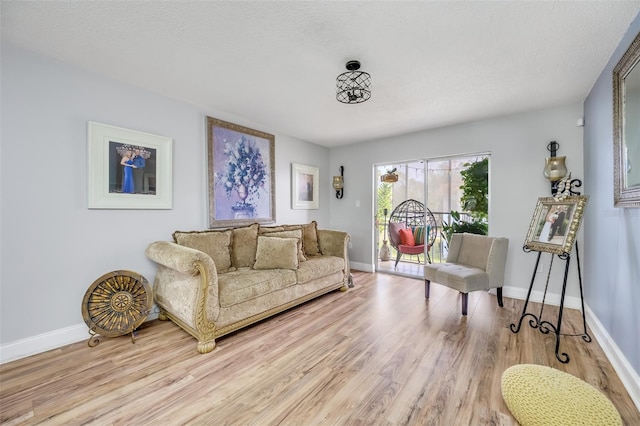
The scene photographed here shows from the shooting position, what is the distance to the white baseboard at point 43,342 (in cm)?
197

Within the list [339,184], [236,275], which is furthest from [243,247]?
[339,184]

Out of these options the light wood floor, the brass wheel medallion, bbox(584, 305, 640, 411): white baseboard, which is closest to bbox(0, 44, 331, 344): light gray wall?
the brass wheel medallion

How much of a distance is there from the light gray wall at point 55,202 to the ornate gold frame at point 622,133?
12.7ft

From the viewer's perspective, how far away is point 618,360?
72.1 inches

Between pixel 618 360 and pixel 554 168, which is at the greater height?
pixel 554 168

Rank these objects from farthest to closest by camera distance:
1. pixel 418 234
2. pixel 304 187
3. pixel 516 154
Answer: pixel 304 187
pixel 418 234
pixel 516 154

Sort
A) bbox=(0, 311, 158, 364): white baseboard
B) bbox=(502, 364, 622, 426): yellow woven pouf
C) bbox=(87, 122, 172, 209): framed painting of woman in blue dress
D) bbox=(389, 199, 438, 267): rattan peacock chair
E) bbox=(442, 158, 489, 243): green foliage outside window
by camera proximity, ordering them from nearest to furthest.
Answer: bbox=(502, 364, 622, 426): yellow woven pouf, bbox=(0, 311, 158, 364): white baseboard, bbox=(87, 122, 172, 209): framed painting of woman in blue dress, bbox=(442, 158, 489, 243): green foliage outside window, bbox=(389, 199, 438, 267): rattan peacock chair

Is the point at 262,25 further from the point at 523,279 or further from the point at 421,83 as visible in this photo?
the point at 523,279

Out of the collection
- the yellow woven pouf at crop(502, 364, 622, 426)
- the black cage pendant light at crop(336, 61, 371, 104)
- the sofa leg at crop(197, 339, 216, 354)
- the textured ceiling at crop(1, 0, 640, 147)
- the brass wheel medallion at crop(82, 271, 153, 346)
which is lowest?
the sofa leg at crop(197, 339, 216, 354)

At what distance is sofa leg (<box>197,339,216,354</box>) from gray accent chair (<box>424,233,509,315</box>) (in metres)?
2.47

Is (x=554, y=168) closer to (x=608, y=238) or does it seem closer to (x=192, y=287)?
(x=608, y=238)

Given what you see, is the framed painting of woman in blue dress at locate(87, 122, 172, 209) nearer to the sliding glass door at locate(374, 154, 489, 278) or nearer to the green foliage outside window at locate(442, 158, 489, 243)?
the sliding glass door at locate(374, 154, 489, 278)

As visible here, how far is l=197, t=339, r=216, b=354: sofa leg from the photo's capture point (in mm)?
2121

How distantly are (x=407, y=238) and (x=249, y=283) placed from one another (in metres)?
2.87
